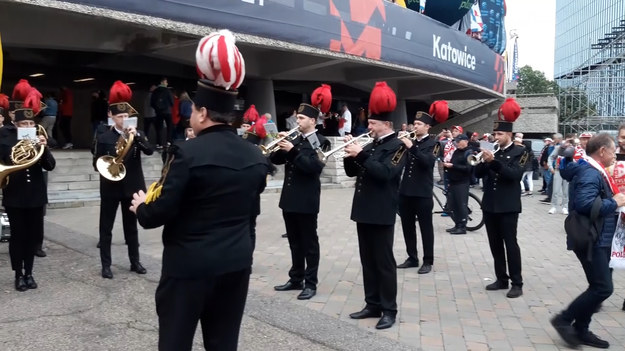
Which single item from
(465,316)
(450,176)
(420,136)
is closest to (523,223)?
(450,176)

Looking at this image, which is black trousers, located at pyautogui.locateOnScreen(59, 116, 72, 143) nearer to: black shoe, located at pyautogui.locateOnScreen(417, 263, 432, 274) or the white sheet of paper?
the white sheet of paper

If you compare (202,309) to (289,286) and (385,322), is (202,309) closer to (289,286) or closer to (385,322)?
(385,322)

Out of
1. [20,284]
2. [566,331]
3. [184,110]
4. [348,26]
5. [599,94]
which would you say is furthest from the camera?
[599,94]

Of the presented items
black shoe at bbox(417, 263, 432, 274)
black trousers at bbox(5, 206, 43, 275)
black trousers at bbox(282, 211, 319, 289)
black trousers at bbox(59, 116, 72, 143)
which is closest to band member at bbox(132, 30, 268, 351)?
black trousers at bbox(282, 211, 319, 289)

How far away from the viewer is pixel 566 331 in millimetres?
4711

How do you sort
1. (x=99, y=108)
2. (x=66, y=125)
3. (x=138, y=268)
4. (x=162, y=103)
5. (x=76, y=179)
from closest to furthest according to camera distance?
(x=138, y=268), (x=76, y=179), (x=162, y=103), (x=99, y=108), (x=66, y=125)

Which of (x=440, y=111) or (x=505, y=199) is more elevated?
(x=440, y=111)

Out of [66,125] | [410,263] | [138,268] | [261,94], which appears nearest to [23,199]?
[138,268]

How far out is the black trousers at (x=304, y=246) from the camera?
6.04m

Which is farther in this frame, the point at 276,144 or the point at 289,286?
the point at 289,286

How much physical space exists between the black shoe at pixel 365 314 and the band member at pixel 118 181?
2675 mm

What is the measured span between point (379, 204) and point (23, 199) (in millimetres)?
3656

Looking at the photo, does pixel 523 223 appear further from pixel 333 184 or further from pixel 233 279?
pixel 233 279

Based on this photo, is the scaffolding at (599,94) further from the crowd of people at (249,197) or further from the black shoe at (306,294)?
the black shoe at (306,294)
